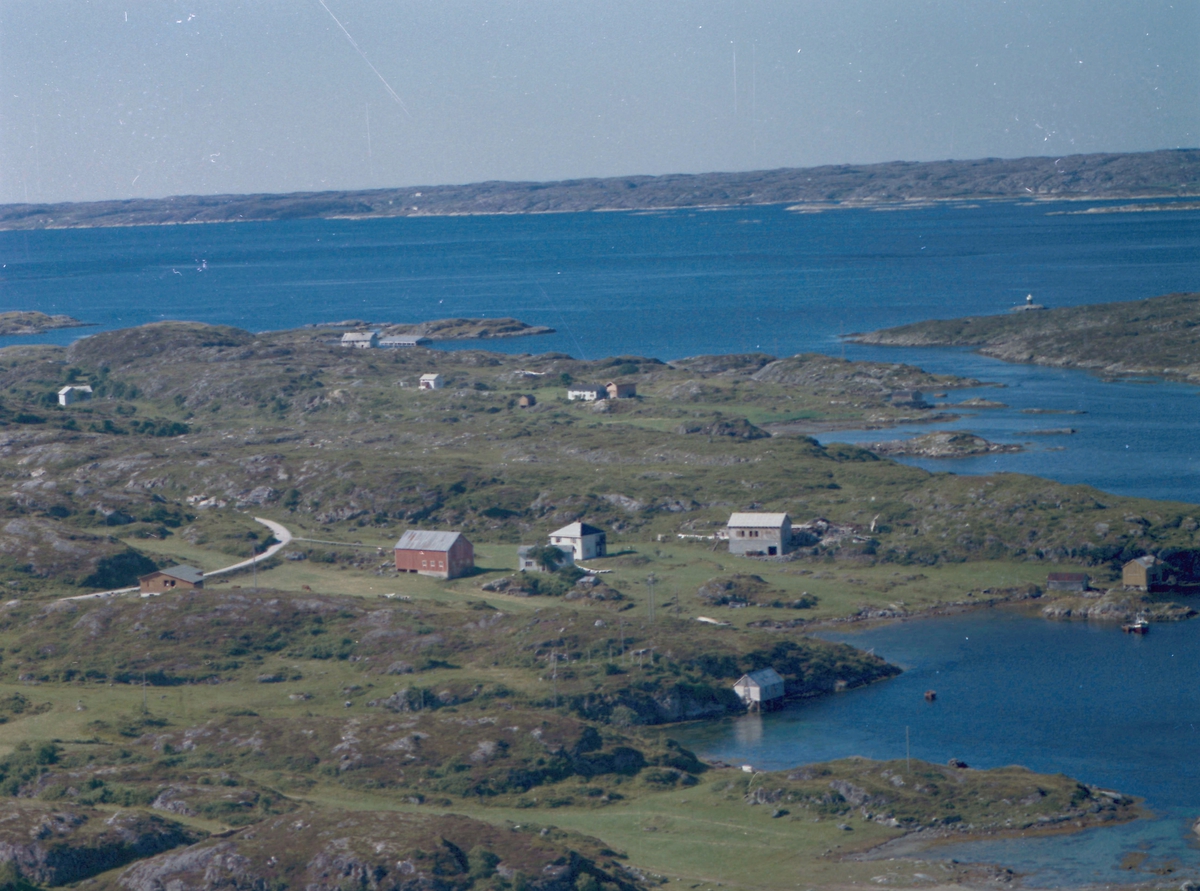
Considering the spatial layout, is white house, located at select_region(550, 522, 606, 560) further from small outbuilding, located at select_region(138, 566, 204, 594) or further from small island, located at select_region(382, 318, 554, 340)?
small island, located at select_region(382, 318, 554, 340)

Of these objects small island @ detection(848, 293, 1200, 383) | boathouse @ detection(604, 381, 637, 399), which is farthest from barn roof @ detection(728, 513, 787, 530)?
small island @ detection(848, 293, 1200, 383)

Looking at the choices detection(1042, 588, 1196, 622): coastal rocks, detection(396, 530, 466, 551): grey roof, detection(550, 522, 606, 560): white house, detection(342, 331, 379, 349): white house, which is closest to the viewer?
detection(1042, 588, 1196, 622): coastal rocks

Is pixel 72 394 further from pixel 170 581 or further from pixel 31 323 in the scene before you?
pixel 31 323

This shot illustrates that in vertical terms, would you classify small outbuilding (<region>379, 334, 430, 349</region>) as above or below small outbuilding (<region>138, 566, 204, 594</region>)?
below

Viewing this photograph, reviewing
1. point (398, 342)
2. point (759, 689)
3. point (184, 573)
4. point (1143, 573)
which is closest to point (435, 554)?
point (184, 573)

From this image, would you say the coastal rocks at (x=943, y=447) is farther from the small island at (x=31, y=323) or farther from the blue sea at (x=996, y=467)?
the small island at (x=31, y=323)

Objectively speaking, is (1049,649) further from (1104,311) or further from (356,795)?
(1104,311)
